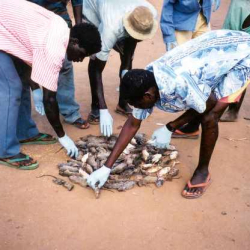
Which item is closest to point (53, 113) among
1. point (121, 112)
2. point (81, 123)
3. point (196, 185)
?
point (81, 123)

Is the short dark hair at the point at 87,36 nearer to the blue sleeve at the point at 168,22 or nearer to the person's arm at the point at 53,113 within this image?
the person's arm at the point at 53,113

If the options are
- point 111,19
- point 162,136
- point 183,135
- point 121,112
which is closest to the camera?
point 162,136

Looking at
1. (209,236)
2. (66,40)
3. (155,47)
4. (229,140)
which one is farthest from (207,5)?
(155,47)

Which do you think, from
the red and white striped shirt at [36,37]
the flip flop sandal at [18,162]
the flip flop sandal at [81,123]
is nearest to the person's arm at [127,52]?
the flip flop sandal at [81,123]

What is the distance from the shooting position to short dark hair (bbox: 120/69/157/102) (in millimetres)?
2426

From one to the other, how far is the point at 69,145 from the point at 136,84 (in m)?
1.19

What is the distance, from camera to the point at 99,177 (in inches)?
117

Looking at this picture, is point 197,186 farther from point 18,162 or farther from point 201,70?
point 18,162

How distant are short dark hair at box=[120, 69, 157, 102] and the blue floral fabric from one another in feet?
0.30

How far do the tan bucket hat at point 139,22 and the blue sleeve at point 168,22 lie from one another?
0.30m

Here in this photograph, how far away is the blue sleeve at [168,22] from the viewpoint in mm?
3822

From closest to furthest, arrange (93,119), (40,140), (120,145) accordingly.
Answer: (120,145) < (40,140) < (93,119)

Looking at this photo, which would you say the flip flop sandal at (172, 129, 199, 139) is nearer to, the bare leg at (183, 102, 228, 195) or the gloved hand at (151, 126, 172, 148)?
the gloved hand at (151, 126, 172, 148)

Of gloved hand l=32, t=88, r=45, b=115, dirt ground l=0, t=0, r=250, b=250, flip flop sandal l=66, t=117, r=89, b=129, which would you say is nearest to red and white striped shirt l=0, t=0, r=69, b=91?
gloved hand l=32, t=88, r=45, b=115
